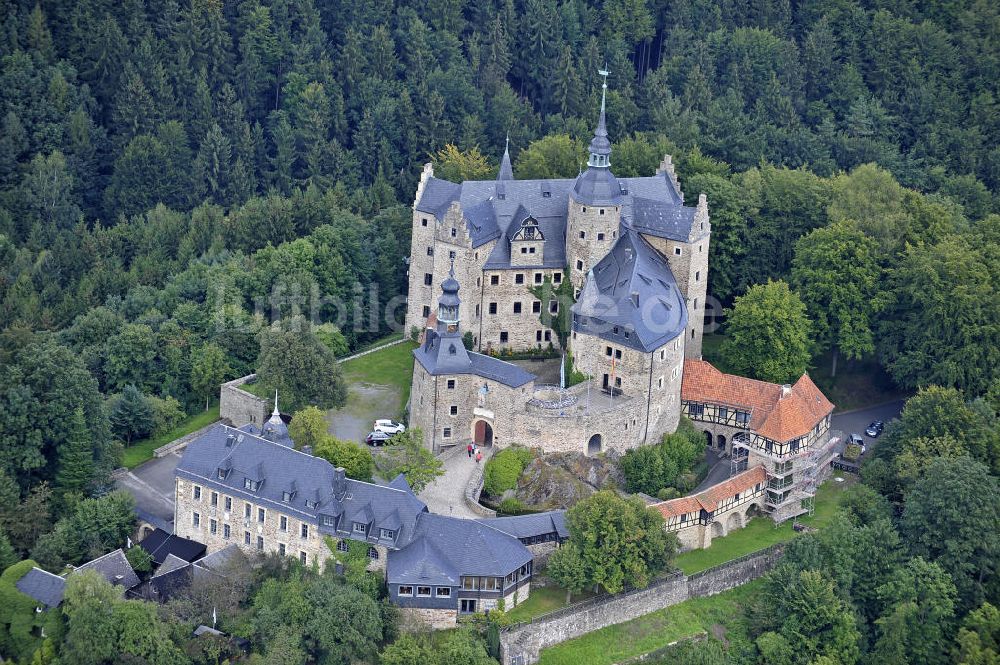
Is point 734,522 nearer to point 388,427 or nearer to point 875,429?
point 875,429

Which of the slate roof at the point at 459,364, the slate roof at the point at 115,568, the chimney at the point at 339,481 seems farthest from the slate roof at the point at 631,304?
the slate roof at the point at 115,568

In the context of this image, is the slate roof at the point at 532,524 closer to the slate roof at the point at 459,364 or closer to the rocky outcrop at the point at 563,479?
the rocky outcrop at the point at 563,479

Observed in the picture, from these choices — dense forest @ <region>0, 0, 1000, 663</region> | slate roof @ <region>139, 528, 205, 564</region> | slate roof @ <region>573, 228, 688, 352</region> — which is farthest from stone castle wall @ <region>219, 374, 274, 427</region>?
slate roof @ <region>573, 228, 688, 352</region>

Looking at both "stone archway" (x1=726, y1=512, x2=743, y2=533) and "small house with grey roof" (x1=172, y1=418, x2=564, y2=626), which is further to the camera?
"stone archway" (x1=726, y1=512, x2=743, y2=533)

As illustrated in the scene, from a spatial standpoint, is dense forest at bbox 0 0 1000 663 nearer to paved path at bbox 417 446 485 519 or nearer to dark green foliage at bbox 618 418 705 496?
dark green foliage at bbox 618 418 705 496

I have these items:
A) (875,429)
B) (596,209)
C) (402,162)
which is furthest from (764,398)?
(402,162)

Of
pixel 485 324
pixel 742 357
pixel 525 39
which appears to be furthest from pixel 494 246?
pixel 525 39
